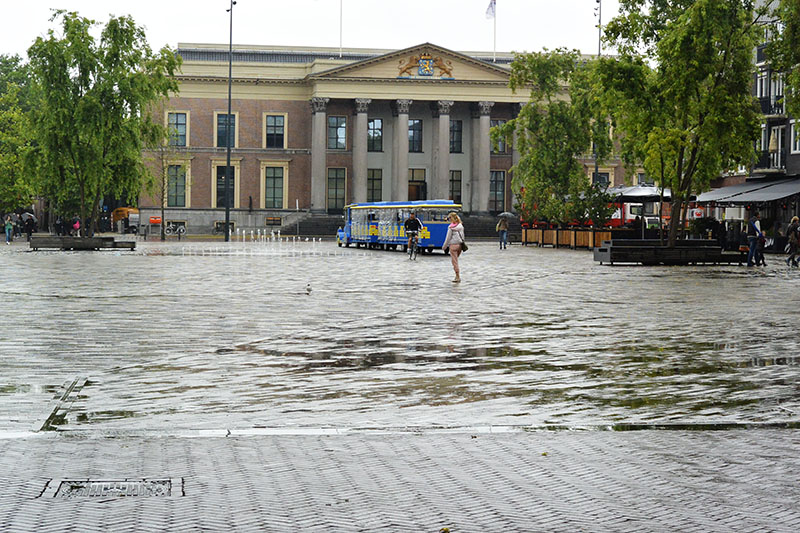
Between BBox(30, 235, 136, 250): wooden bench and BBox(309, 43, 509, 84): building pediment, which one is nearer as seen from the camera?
BBox(30, 235, 136, 250): wooden bench

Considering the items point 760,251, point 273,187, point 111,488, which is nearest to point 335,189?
point 273,187

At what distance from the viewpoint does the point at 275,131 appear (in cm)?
9281

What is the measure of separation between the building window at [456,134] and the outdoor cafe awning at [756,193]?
132 feet

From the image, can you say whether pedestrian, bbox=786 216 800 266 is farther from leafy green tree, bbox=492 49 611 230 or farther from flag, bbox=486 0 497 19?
flag, bbox=486 0 497 19

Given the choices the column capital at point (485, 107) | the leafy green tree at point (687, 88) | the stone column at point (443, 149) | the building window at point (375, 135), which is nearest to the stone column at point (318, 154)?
the building window at point (375, 135)

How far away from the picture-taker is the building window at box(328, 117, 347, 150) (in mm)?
93062

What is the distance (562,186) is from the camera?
205 feet

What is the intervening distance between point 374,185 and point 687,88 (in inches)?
2300

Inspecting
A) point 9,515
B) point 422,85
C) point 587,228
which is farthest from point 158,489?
point 422,85

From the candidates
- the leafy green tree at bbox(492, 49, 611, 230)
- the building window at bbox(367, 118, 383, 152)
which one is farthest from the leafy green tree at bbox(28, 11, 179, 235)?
the building window at bbox(367, 118, 383, 152)

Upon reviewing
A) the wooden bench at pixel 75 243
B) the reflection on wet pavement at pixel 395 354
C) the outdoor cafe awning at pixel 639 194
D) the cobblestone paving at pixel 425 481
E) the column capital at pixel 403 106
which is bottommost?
the reflection on wet pavement at pixel 395 354

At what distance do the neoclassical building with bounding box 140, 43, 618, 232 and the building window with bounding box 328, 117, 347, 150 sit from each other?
8cm

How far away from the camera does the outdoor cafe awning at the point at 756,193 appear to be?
51075 millimetres

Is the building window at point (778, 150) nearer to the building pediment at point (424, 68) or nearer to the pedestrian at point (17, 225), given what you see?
the building pediment at point (424, 68)
